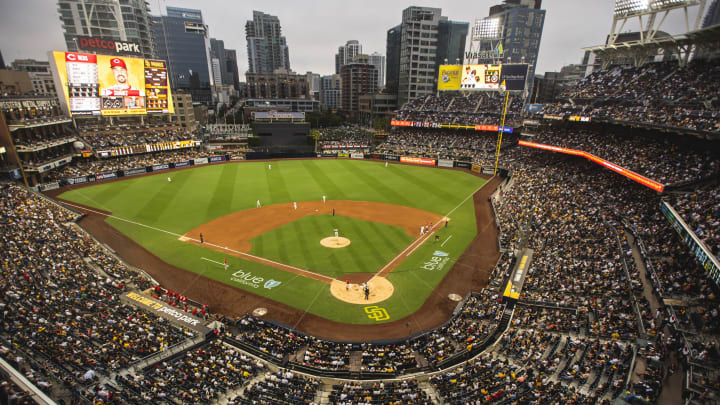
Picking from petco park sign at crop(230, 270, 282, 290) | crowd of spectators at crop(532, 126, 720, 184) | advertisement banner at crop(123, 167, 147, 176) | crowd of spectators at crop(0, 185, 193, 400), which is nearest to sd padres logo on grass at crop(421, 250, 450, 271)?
petco park sign at crop(230, 270, 282, 290)

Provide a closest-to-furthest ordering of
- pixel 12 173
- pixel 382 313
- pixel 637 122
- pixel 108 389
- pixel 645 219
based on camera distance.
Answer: pixel 108 389, pixel 382 313, pixel 645 219, pixel 637 122, pixel 12 173

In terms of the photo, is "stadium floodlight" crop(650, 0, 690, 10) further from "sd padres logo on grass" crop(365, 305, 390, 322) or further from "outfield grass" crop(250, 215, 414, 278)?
"sd padres logo on grass" crop(365, 305, 390, 322)

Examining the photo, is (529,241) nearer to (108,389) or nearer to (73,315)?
(108,389)

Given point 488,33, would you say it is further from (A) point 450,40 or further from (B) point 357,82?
(B) point 357,82

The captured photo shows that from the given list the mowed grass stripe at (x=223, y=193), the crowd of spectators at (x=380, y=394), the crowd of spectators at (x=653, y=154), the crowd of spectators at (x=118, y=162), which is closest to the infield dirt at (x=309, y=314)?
the crowd of spectators at (x=380, y=394)

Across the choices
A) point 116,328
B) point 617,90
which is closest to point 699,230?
point 617,90

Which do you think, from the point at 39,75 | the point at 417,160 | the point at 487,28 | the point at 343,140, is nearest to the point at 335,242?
the point at 417,160

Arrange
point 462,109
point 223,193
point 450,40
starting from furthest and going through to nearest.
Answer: point 450,40 < point 462,109 < point 223,193
